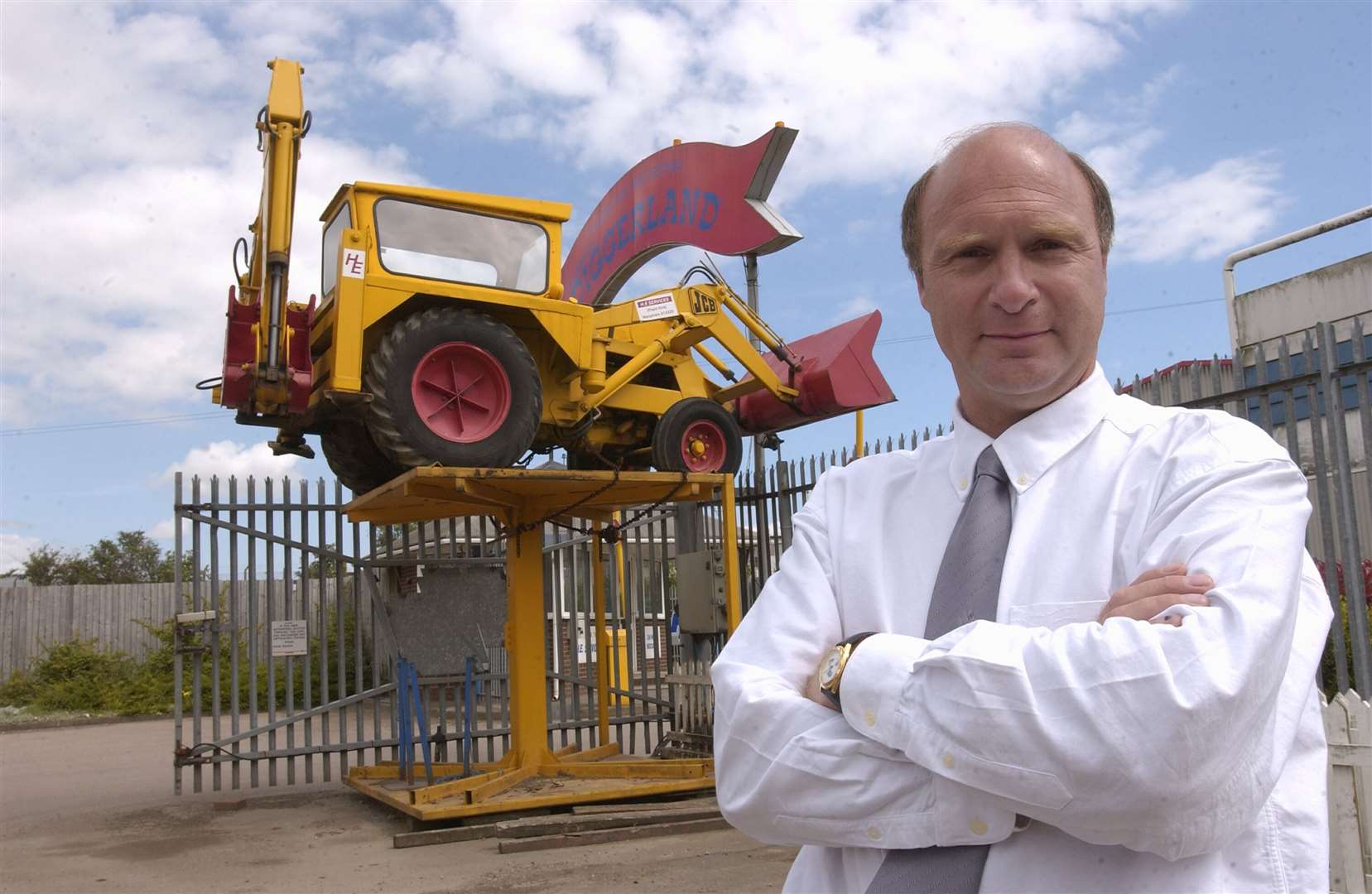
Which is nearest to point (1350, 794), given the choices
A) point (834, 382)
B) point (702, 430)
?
point (834, 382)

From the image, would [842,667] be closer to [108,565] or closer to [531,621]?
[531,621]

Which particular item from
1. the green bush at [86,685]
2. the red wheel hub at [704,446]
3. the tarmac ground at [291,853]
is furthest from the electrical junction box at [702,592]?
the green bush at [86,685]

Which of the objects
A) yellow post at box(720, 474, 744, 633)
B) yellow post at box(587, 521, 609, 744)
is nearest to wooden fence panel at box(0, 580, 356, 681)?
yellow post at box(587, 521, 609, 744)

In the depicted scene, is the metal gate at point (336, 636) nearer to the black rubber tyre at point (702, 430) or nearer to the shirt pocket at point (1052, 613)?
the black rubber tyre at point (702, 430)

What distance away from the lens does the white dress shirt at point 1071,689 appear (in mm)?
1259

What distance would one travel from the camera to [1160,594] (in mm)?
1338

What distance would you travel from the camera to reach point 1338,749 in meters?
4.47

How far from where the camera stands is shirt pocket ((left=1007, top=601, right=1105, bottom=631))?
1454 mm

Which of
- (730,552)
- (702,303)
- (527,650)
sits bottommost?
(527,650)

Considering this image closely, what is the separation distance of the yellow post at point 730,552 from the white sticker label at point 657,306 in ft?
6.05

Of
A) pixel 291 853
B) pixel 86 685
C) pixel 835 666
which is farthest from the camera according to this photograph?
pixel 86 685

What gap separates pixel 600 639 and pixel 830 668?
7.32 m

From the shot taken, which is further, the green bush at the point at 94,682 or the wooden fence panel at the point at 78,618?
the wooden fence panel at the point at 78,618

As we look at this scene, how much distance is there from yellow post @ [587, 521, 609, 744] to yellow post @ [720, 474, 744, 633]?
1.05 m
